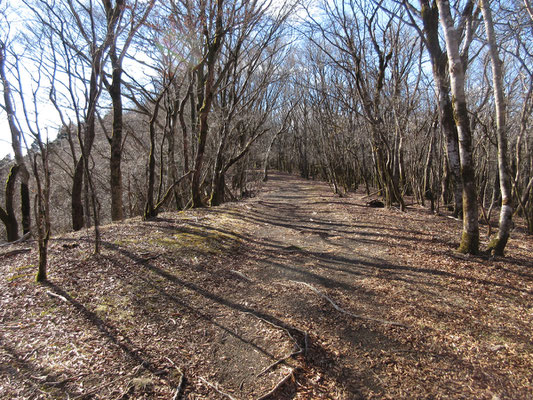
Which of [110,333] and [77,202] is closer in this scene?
[110,333]

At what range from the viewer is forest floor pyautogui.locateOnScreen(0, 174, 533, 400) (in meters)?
2.41

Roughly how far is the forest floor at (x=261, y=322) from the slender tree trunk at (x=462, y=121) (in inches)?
26.2

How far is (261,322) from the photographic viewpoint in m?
3.37

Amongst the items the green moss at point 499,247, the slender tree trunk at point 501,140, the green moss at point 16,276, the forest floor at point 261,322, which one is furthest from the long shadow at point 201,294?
the slender tree trunk at point 501,140

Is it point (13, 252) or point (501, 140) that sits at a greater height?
point (501, 140)

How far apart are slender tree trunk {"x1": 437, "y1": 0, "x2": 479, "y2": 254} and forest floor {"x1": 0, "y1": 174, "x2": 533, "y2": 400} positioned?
665 millimetres

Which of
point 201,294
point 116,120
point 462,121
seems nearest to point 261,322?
point 201,294

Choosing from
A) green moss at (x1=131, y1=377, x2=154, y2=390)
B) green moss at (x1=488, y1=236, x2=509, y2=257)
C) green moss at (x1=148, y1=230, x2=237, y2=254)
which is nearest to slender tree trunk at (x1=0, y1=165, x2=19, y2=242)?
green moss at (x1=148, y1=230, x2=237, y2=254)

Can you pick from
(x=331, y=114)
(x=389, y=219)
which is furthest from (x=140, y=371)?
(x=331, y=114)

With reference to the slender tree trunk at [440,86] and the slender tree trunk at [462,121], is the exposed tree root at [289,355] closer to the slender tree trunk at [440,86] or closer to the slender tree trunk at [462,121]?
the slender tree trunk at [462,121]

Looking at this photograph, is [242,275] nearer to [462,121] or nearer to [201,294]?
[201,294]

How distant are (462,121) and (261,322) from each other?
4616mm

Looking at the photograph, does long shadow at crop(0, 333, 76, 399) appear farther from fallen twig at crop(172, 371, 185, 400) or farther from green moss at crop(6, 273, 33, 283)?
green moss at crop(6, 273, 33, 283)

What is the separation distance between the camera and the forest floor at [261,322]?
2410 millimetres
